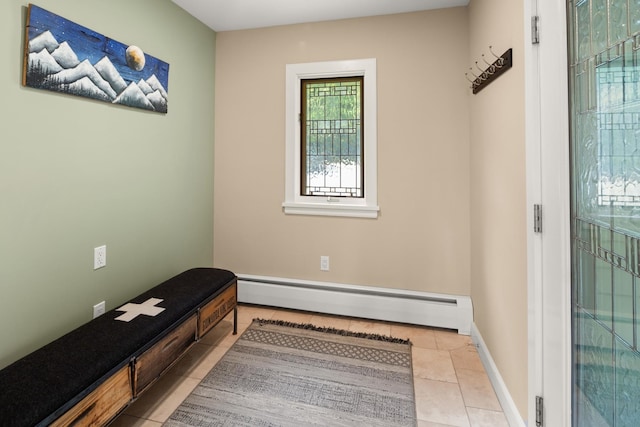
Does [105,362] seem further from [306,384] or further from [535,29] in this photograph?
[535,29]

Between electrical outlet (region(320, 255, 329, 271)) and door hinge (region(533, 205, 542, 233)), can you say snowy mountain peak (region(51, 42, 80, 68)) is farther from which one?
door hinge (region(533, 205, 542, 233))

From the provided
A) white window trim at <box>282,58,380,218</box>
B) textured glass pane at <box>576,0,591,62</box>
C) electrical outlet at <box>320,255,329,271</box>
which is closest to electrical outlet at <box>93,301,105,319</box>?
white window trim at <box>282,58,380,218</box>

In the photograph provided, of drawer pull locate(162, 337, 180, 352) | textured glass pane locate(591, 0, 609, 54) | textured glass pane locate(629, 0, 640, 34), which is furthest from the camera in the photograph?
drawer pull locate(162, 337, 180, 352)

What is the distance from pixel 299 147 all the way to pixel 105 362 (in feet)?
7.13

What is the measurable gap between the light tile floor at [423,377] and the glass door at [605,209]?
0.64m

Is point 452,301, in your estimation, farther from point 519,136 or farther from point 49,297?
point 49,297

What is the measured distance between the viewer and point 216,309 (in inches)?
91.7

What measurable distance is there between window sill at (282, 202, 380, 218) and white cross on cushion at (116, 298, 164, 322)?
4.51ft

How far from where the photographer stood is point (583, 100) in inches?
46.5

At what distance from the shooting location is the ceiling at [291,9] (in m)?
2.56

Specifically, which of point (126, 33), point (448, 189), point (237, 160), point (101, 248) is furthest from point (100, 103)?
point (448, 189)

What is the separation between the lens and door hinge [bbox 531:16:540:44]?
139cm

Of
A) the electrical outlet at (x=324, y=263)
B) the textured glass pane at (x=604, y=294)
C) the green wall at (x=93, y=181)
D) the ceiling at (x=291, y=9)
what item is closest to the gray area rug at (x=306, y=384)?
the electrical outlet at (x=324, y=263)

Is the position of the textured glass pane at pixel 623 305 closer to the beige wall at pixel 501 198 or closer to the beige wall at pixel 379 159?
the beige wall at pixel 501 198
